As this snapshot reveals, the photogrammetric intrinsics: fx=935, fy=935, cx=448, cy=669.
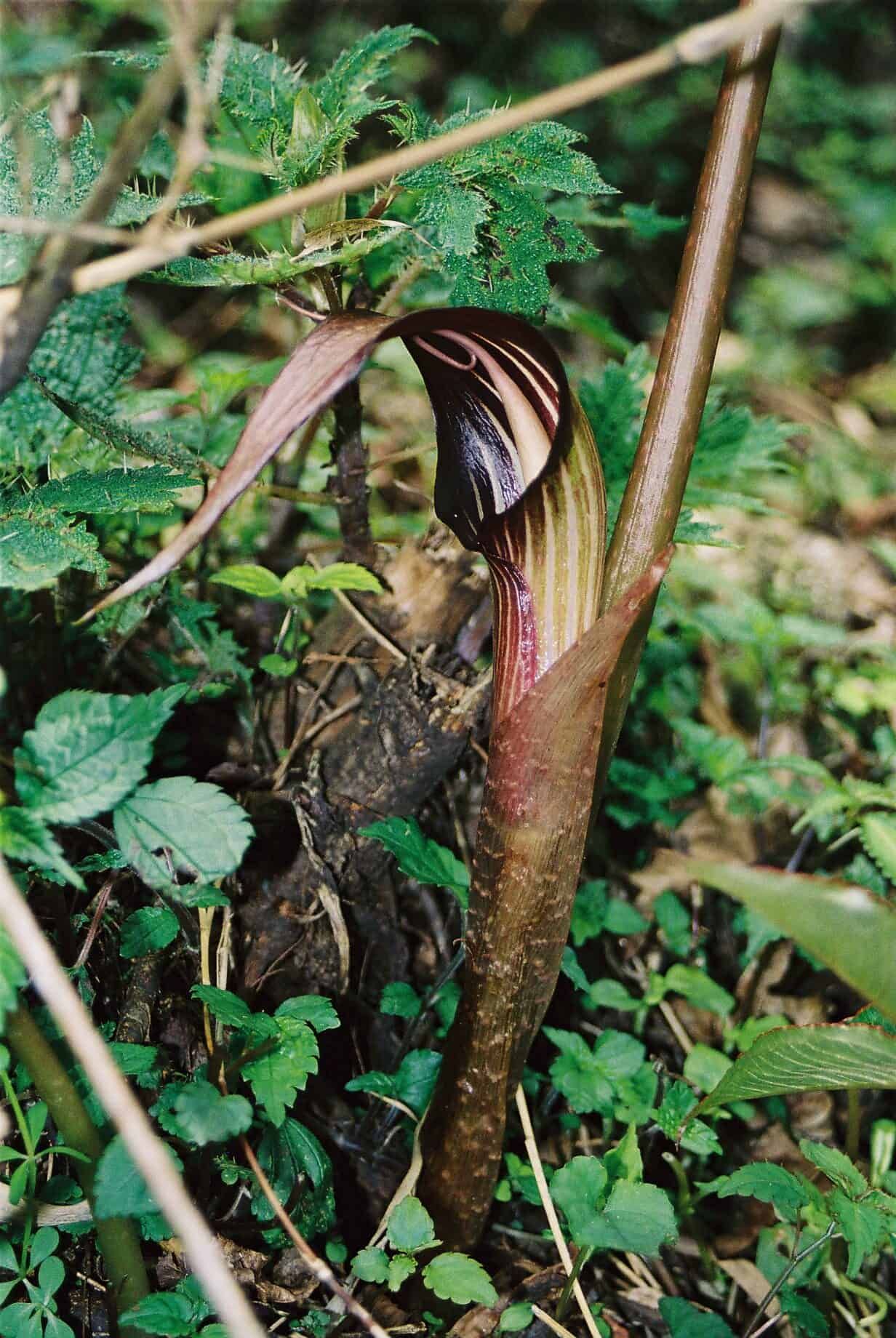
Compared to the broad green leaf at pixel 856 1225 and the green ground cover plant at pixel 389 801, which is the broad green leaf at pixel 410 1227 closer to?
the green ground cover plant at pixel 389 801

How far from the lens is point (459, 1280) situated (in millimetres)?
1078

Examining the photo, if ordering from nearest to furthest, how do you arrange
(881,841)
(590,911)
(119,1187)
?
1. (119,1187)
2. (881,841)
3. (590,911)

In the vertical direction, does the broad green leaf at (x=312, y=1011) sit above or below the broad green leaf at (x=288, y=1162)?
above

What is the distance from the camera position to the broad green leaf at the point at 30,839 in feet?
2.65

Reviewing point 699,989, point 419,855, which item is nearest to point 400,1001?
point 419,855

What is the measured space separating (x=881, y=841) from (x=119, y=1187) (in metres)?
1.22

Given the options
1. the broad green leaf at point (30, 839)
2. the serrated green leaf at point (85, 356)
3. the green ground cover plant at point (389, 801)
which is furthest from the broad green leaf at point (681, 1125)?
the serrated green leaf at point (85, 356)

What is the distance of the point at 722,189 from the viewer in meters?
1.02

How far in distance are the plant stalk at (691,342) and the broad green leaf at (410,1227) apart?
63cm

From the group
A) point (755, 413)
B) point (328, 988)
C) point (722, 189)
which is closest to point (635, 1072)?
point (328, 988)

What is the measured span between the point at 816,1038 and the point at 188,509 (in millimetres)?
1667

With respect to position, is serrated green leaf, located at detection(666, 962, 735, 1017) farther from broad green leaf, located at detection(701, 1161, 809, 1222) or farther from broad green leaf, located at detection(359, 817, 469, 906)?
broad green leaf, located at detection(359, 817, 469, 906)

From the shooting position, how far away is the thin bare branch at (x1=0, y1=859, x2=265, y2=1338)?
0.64 m

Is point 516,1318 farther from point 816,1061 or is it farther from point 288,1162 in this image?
point 816,1061
